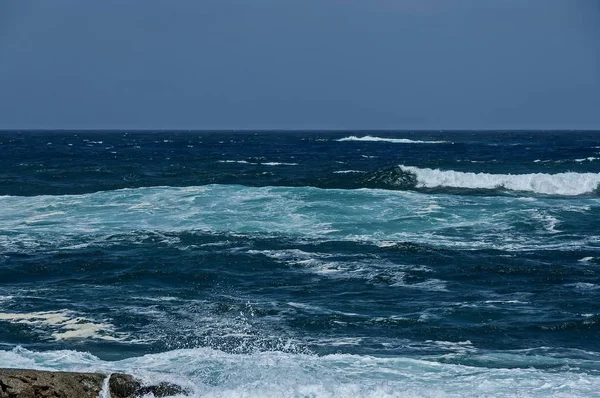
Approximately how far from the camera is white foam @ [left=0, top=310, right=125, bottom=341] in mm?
15109

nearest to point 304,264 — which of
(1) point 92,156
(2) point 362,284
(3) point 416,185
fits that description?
(2) point 362,284

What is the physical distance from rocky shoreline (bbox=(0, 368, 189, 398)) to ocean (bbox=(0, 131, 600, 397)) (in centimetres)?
30

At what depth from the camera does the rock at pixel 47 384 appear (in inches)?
387

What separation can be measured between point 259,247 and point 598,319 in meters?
11.1

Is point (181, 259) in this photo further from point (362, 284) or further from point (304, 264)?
point (362, 284)

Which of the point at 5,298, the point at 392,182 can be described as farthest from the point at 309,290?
the point at 392,182

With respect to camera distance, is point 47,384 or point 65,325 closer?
point 47,384

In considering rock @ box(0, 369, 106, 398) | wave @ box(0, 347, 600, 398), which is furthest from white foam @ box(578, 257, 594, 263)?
rock @ box(0, 369, 106, 398)

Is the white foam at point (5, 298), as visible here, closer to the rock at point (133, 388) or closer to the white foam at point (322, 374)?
the white foam at point (322, 374)

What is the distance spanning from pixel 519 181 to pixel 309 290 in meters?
27.3

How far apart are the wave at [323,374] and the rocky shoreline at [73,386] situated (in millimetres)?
225

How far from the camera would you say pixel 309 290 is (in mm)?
19000

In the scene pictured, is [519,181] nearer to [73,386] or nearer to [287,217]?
[287,217]

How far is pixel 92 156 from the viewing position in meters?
72.6
